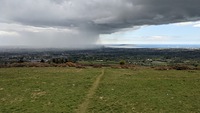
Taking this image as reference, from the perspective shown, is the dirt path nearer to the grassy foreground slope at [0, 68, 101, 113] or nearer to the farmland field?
the farmland field

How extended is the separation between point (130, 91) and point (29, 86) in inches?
506

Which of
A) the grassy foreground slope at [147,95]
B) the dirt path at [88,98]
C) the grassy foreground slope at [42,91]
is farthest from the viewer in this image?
the grassy foreground slope at [42,91]

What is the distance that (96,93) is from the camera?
26.8m

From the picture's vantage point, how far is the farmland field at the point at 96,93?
73.3 feet

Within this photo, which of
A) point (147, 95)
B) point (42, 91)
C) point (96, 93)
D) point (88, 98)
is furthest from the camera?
point (42, 91)

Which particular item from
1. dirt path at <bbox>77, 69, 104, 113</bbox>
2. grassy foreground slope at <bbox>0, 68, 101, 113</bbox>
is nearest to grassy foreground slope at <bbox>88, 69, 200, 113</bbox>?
dirt path at <bbox>77, 69, 104, 113</bbox>

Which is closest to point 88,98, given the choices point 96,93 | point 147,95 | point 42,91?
point 96,93

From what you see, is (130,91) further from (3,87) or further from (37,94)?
(3,87)

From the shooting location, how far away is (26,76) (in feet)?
120

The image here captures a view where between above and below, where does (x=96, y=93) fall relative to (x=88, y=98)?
above

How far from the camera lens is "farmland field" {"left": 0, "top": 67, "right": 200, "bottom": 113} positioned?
22347mm

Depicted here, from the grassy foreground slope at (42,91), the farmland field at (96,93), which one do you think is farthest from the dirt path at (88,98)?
the grassy foreground slope at (42,91)

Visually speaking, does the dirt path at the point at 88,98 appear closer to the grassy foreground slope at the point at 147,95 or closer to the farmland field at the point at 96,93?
the farmland field at the point at 96,93

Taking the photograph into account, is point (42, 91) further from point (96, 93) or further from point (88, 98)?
point (96, 93)
